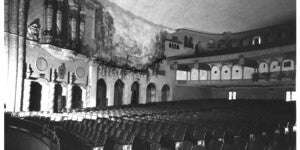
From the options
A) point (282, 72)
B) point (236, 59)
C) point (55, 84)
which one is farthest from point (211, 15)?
point (236, 59)

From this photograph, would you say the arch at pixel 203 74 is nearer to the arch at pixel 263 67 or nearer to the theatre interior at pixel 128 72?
the theatre interior at pixel 128 72

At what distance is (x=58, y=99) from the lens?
962 centimetres

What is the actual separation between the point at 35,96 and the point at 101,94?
3.12 m

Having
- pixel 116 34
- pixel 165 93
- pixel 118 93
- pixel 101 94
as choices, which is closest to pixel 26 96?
pixel 116 34

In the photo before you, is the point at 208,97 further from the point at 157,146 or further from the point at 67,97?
the point at 157,146

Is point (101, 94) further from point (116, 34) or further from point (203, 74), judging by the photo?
point (203, 74)

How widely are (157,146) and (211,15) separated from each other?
5342 millimetres

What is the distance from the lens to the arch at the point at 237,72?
A: 14.1m

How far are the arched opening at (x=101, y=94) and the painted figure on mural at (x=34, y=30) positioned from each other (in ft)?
11.7

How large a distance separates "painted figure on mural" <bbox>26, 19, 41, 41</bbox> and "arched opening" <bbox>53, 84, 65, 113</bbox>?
87.9 inches

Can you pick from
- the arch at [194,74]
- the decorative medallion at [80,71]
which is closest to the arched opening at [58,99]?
the decorative medallion at [80,71]

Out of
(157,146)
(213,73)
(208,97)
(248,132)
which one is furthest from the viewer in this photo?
(208,97)

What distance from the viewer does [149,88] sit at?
1302 centimetres

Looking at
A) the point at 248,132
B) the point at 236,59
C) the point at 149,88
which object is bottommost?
the point at 248,132
